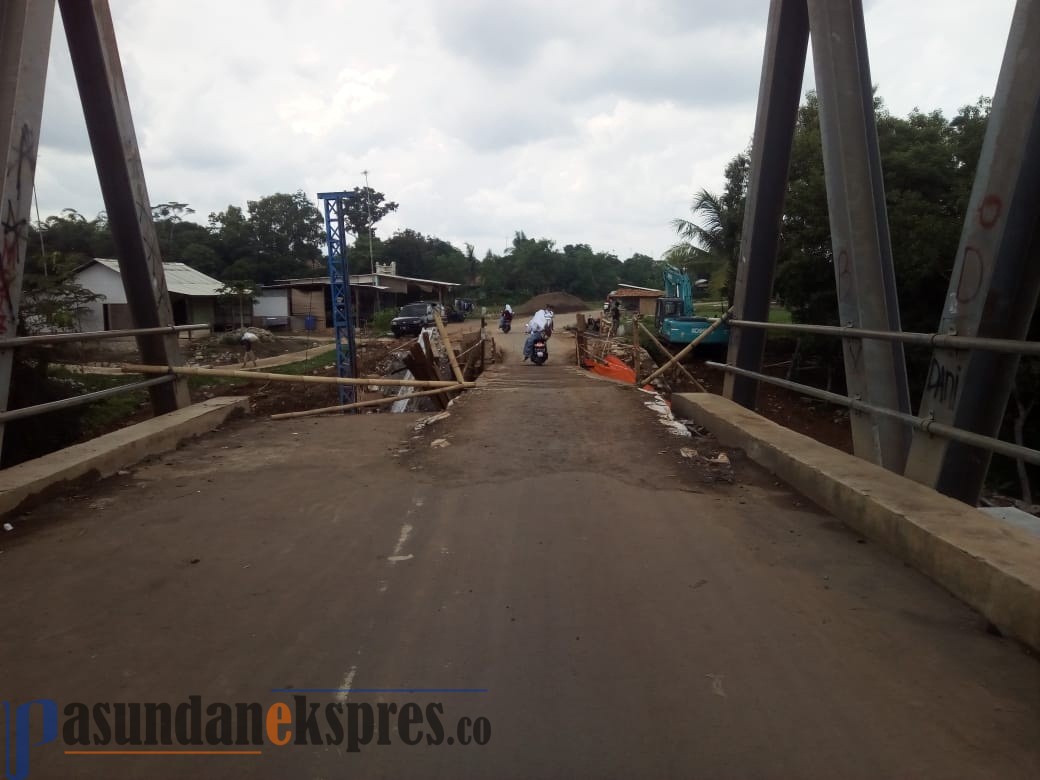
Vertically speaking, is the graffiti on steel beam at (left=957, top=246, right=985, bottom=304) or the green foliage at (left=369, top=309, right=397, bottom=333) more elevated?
the graffiti on steel beam at (left=957, top=246, right=985, bottom=304)

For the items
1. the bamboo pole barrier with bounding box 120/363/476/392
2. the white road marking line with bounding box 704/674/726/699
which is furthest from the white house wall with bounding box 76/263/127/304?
the white road marking line with bounding box 704/674/726/699

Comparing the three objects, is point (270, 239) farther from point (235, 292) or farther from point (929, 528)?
point (929, 528)

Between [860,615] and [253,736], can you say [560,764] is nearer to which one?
[253,736]

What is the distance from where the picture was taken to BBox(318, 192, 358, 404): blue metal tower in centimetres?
2381

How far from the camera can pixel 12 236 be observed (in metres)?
5.15

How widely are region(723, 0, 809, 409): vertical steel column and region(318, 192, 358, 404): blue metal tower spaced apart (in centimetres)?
1652

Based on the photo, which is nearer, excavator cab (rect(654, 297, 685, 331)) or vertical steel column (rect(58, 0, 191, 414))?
vertical steel column (rect(58, 0, 191, 414))

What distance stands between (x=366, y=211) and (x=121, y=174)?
73.1m

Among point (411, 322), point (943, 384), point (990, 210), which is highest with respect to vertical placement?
point (990, 210)

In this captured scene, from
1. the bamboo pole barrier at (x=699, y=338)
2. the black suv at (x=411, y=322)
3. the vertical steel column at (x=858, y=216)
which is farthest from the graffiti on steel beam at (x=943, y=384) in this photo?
the black suv at (x=411, y=322)

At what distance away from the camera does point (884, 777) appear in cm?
211

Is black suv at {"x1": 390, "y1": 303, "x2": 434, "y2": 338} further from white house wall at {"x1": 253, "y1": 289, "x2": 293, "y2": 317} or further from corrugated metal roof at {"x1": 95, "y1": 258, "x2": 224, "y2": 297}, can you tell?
white house wall at {"x1": 253, "y1": 289, "x2": 293, "y2": 317}

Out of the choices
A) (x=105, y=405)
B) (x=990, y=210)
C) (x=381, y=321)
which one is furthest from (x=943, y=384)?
(x=381, y=321)

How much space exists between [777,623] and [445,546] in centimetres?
182
